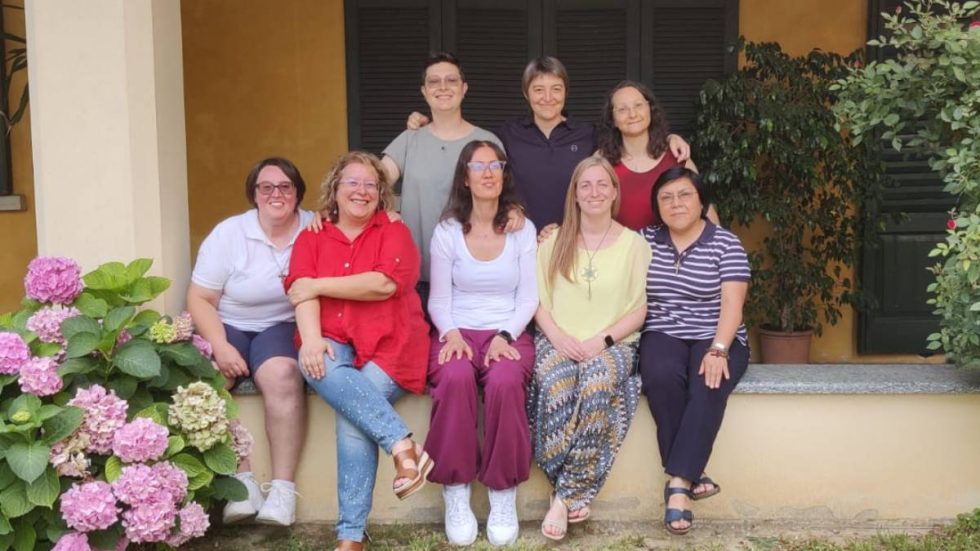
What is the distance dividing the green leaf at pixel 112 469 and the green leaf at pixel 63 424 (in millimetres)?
147

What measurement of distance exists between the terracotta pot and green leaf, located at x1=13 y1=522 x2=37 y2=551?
3.84 metres

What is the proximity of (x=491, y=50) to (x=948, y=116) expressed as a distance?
256cm

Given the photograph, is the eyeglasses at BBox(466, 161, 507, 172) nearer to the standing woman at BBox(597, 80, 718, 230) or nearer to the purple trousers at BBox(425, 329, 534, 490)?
the standing woman at BBox(597, 80, 718, 230)

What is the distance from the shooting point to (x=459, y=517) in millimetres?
3436

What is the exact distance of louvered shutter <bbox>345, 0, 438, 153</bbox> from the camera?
5363mm

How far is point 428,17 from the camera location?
5.36 m

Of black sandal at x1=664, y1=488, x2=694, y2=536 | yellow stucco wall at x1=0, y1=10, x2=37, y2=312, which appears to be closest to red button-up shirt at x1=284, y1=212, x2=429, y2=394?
black sandal at x1=664, y1=488, x2=694, y2=536

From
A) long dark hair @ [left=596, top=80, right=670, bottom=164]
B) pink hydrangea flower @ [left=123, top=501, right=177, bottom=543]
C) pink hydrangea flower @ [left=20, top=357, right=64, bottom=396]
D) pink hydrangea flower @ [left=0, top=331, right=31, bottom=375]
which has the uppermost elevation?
long dark hair @ [left=596, top=80, right=670, bottom=164]

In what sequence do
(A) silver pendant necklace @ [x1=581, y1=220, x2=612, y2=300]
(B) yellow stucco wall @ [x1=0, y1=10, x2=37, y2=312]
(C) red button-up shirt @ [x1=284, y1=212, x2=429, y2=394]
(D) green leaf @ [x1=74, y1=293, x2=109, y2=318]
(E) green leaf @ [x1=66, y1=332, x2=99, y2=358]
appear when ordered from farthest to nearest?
(B) yellow stucco wall @ [x1=0, y1=10, x2=37, y2=312] → (A) silver pendant necklace @ [x1=581, y1=220, x2=612, y2=300] → (C) red button-up shirt @ [x1=284, y1=212, x2=429, y2=394] → (D) green leaf @ [x1=74, y1=293, x2=109, y2=318] → (E) green leaf @ [x1=66, y1=332, x2=99, y2=358]

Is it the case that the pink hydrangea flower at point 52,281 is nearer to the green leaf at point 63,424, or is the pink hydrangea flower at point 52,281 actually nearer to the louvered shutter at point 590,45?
the green leaf at point 63,424

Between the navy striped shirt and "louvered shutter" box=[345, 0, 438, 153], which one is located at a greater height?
"louvered shutter" box=[345, 0, 438, 153]

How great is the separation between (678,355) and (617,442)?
382mm

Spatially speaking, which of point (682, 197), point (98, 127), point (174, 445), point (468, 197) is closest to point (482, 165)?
point (468, 197)

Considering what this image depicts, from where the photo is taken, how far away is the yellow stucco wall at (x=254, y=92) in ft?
17.8
